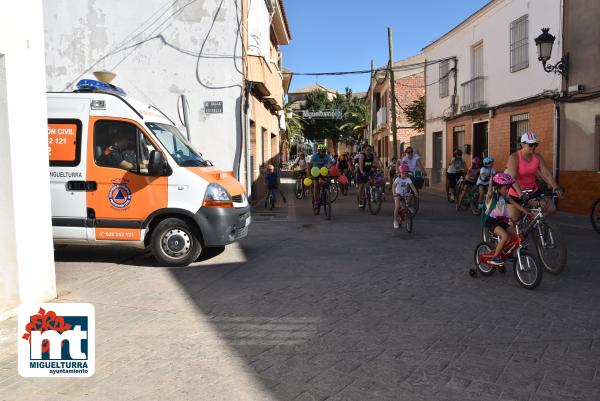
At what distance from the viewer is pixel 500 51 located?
17.6 meters

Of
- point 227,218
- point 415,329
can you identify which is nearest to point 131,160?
point 227,218

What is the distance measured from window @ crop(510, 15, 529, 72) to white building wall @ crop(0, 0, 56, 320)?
1432 centimetres

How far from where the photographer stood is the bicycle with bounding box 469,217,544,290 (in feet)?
18.9

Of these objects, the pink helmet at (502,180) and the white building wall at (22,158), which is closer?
the white building wall at (22,158)

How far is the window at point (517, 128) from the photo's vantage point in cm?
1603

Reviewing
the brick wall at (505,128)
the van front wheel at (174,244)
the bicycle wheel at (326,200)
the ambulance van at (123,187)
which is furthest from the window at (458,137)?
the van front wheel at (174,244)

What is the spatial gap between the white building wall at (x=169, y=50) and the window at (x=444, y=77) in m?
11.8

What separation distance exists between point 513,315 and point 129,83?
11.8 meters

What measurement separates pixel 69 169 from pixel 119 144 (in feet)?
2.47

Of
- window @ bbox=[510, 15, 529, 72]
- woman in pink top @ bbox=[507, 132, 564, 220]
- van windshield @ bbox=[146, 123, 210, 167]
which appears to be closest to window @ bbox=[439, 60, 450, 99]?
window @ bbox=[510, 15, 529, 72]

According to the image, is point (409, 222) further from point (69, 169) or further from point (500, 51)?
point (500, 51)

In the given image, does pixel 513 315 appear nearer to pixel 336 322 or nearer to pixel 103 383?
pixel 336 322

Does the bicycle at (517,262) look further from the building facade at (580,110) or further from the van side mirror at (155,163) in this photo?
the building facade at (580,110)

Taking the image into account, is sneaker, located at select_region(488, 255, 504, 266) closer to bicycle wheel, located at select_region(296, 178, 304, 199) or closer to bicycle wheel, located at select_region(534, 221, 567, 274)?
bicycle wheel, located at select_region(534, 221, 567, 274)
